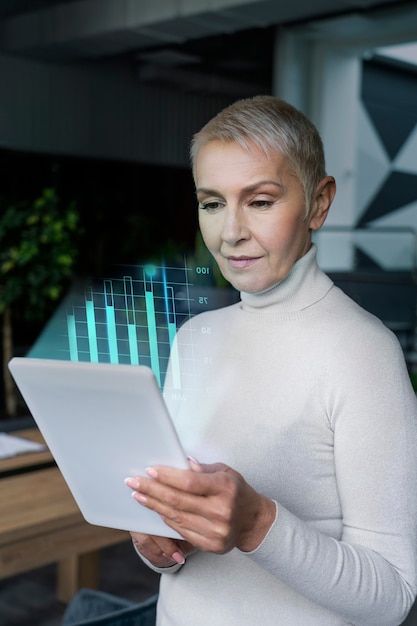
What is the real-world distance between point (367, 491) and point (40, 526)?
4.13ft

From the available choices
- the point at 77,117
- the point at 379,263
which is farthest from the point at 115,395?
the point at 77,117

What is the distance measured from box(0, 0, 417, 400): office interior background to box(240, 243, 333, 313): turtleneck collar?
531 centimetres

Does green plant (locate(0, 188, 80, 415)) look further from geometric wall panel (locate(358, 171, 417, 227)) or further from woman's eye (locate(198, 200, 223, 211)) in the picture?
geometric wall panel (locate(358, 171, 417, 227))

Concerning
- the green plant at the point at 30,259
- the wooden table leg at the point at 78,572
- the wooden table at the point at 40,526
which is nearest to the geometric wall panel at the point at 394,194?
the green plant at the point at 30,259

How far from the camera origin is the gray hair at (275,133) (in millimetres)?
843

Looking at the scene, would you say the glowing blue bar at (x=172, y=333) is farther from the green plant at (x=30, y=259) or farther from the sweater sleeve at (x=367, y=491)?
the green plant at (x=30, y=259)

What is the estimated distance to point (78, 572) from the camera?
9.44ft

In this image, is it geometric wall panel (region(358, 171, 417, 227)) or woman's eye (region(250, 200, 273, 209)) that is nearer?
woman's eye (region(250, 200, 273, 209))

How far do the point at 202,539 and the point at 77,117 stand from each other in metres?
7.76

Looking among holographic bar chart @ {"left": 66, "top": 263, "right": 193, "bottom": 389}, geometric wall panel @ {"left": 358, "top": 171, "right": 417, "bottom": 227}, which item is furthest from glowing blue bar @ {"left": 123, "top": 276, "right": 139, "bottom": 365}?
geometric wall panel @ {"left": 358, "top": 171, "right": 417, "bottom": 227}

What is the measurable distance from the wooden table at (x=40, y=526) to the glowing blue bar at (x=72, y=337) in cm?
113

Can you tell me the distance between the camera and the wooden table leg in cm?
288

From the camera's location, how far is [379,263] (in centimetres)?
752

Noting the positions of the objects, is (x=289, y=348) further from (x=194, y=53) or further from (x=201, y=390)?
(x=194, y=53)
